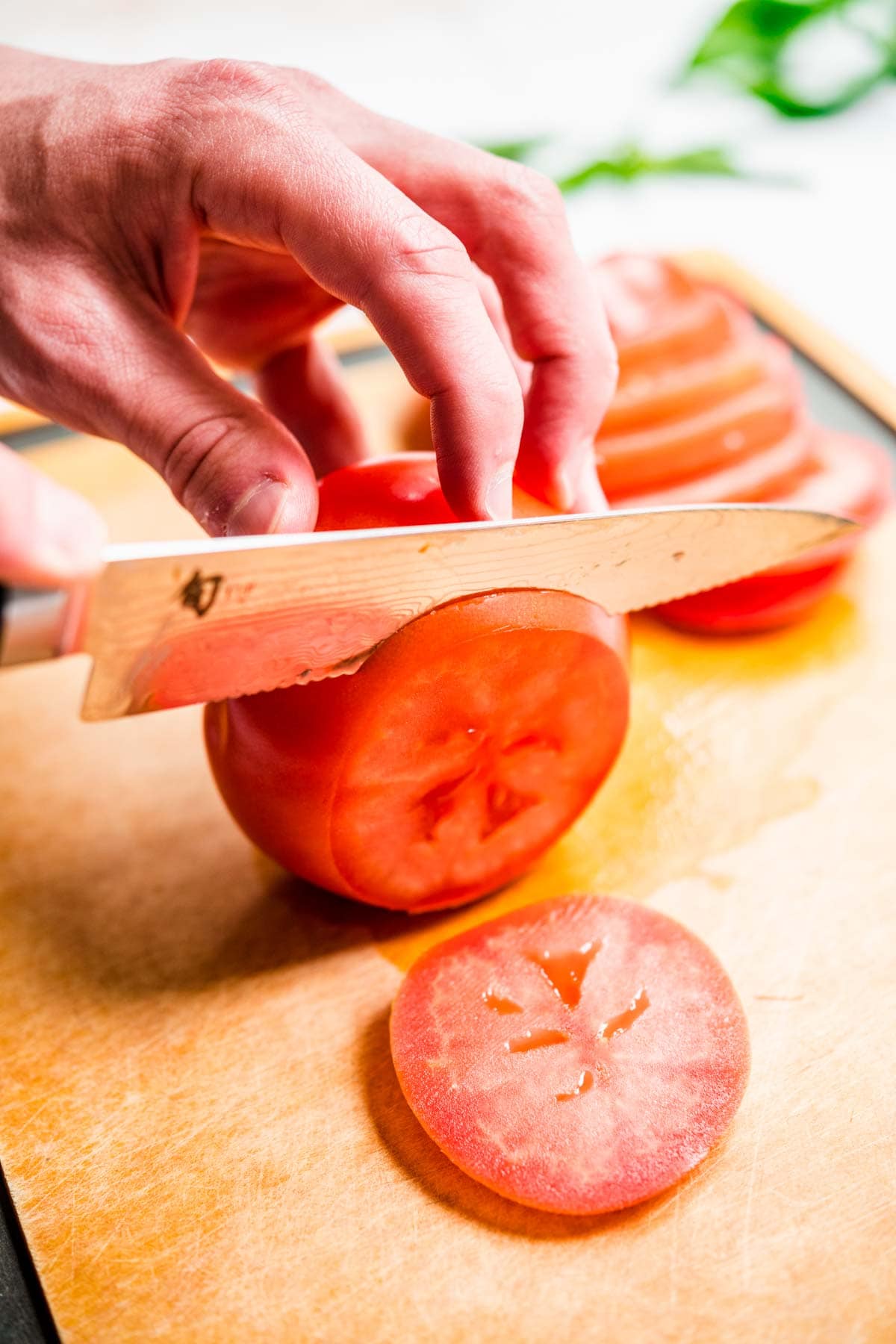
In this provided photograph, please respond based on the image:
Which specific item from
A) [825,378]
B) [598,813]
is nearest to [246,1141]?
[598,813]

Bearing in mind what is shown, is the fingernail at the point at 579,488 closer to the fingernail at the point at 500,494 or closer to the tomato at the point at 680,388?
the fingernail at the point at 500,494

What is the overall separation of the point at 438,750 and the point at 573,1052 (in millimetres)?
444

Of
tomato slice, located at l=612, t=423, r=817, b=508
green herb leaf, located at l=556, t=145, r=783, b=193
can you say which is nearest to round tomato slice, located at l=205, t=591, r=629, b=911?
tomato slice, located at l=612, t=423, r=817, b=508

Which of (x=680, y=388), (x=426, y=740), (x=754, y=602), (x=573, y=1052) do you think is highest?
(x=680, y=388)

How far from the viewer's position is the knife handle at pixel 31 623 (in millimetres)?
1190

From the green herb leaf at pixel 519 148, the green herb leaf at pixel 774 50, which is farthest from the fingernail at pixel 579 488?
the green herb leaf at pixel 774 50

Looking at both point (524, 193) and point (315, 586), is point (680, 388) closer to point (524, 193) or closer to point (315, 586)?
point (524, 193)

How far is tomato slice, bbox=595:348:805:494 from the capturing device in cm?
242

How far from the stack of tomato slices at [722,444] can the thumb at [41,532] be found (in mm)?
1404

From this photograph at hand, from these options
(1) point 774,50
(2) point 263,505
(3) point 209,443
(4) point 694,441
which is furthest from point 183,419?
(1) point 774,50

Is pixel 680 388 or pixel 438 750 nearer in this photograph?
pixel 438 750

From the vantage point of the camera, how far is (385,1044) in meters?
1.71

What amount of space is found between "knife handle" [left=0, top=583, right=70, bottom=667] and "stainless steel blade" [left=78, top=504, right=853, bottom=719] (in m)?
0.04

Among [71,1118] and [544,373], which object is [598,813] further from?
[71,1118]
